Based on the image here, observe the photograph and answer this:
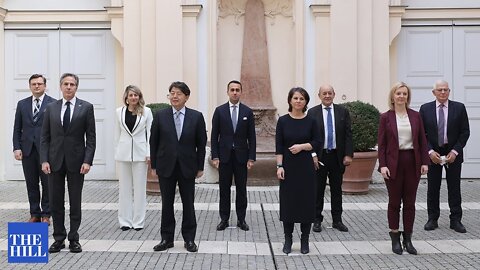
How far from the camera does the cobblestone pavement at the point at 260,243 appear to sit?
6672mm

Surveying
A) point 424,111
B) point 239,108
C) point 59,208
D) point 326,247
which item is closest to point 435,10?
Answer: point 424,111

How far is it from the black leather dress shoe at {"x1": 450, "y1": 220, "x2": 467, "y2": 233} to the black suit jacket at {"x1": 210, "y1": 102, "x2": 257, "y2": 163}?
2.84 m

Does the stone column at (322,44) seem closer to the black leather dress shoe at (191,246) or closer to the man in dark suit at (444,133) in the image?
the man in dark suit at (444,133)

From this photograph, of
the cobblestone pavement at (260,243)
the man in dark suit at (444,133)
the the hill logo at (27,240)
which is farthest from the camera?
the man in dark suit at (444,133)

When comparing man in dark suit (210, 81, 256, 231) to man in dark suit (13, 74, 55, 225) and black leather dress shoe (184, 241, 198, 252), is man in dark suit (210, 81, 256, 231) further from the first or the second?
man in dark suit (13, 74, 55, 225)

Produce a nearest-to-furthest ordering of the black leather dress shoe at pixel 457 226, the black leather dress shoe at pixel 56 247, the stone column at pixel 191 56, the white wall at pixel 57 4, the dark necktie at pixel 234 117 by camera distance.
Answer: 1. the black leather dress shoe at pixel 56 247
2. the black leather dress shoe at pixel 457 226
3. the dark necktie at pixel 234 117
4. the stone column at pixel 191 56
5. the white wall at pixel 57 4

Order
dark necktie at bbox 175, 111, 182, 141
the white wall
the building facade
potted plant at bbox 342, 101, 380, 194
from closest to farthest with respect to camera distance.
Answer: dark necktie at bbox 175, 111, 182, 141, potted plant at bbox 342, 101, 380, 194, the building facade, the white wall

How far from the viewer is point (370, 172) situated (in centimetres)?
1164

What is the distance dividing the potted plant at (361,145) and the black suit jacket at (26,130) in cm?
540

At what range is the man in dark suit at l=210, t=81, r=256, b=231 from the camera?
861 cm

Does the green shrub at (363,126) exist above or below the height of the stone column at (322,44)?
below

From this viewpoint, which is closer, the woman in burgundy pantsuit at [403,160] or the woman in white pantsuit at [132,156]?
the woman in burgundy pantsuit at [403,160]

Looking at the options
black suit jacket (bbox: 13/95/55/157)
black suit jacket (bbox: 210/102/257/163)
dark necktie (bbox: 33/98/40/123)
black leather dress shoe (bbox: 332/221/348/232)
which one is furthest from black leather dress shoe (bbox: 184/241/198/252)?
dark necktie (bbox: 33/98/40/123)

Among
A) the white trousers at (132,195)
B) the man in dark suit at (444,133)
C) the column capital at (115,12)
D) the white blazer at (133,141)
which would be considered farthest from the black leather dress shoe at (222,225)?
the column capital at (115,12)
